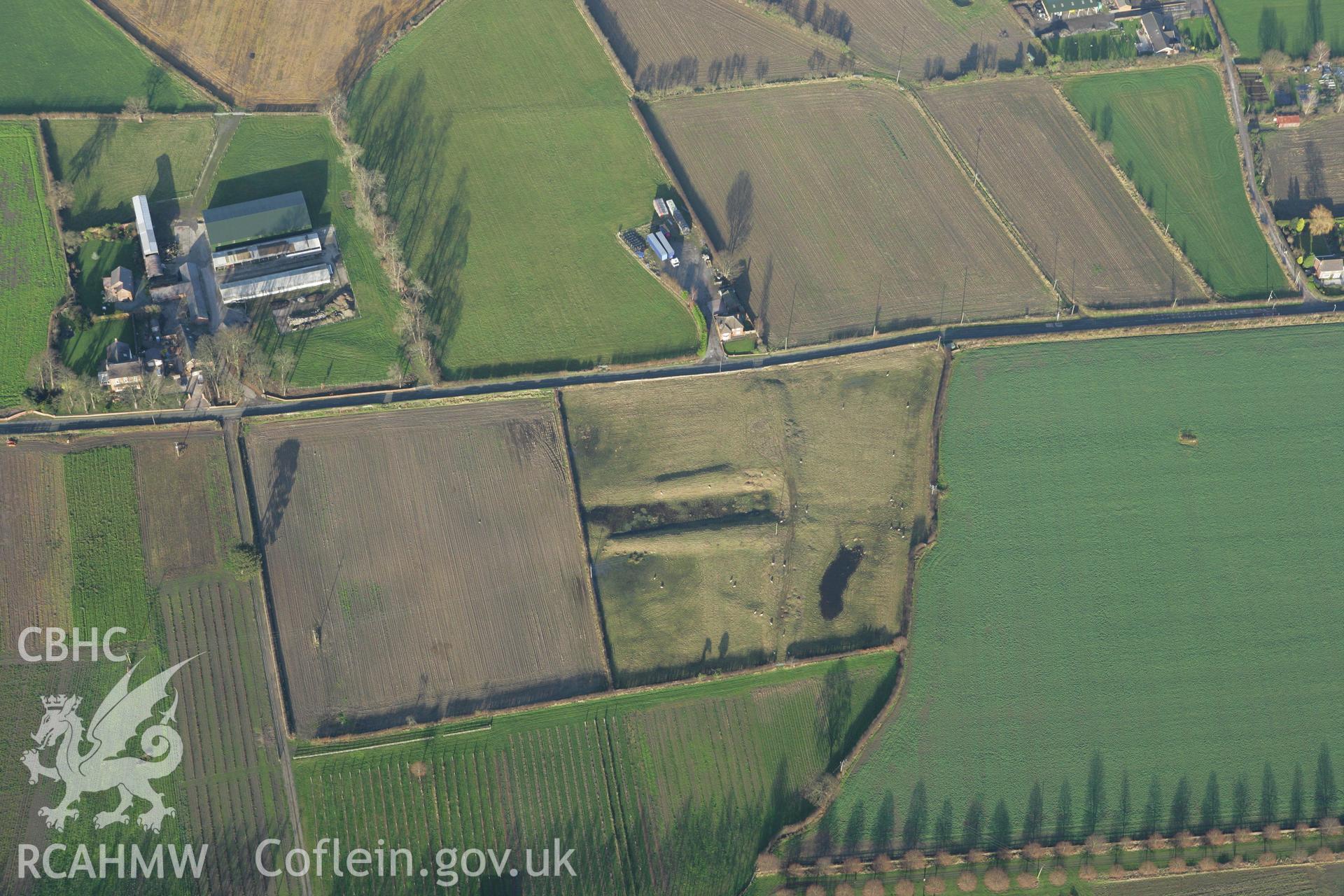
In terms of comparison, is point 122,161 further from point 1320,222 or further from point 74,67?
point 1320,222

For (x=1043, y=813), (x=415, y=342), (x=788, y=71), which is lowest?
(x=1043, y=813)

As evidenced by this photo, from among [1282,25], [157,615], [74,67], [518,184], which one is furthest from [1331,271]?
[74,67]

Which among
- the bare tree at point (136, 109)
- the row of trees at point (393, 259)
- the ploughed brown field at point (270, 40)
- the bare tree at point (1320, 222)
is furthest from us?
the ploughed brown field at point (270, 40)

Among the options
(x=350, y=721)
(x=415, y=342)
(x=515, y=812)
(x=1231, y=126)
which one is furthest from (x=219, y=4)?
(x=1231, y=126)

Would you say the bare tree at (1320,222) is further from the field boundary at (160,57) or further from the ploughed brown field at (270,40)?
the field boundary at (160,57)

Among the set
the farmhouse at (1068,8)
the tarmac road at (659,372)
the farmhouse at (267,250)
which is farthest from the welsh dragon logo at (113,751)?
the farmhouse at (1068,8)

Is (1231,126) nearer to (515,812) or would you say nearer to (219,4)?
(515,812)

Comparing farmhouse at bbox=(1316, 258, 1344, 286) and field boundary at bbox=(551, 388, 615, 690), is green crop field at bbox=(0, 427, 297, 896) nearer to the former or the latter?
field boundary at bbox=(551, 388, 615, 690)
